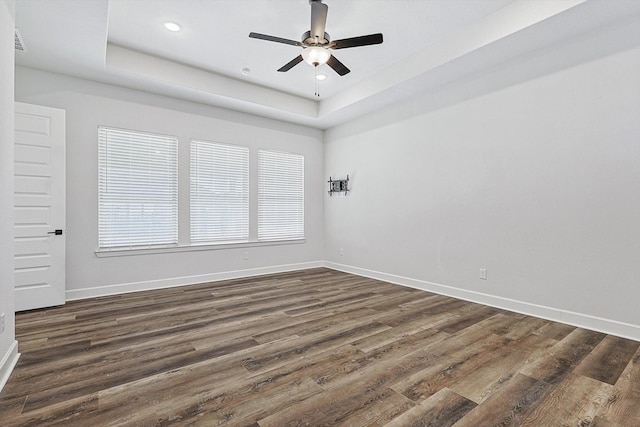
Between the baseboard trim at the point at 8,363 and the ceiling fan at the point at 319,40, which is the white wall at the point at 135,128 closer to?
the baseboard trim at the point at 8,363

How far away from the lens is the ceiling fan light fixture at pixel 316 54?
3.32 metres

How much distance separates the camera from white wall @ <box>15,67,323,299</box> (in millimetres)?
4359

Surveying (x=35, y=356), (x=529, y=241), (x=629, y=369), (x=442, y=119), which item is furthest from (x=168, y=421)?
(x=442, y=119)

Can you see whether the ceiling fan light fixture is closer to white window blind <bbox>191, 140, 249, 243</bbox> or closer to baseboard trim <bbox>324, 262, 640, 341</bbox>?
white window blind <bbox>191, 140, 249, 243</bbox>

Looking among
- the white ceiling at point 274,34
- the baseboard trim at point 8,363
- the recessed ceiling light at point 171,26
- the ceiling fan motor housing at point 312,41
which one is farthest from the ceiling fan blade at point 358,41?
the baseboard trim at point 8,363

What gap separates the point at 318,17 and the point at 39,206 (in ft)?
12.9

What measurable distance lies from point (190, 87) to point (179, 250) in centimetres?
253

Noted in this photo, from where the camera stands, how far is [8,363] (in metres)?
2.37

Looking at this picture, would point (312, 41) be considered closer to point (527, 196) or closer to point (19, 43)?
point (527, 196)

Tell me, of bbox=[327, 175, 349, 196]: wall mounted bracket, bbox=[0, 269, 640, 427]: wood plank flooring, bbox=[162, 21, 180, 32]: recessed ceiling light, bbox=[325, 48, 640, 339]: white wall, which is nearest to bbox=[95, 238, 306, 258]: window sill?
bbox=[0, 269, 640, 427]: wood plank flooring

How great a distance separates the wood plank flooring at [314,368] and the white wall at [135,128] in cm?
81

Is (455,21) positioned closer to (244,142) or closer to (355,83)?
(355,83)

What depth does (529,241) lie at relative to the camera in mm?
3766

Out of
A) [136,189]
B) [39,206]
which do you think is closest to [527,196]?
[136,189]
